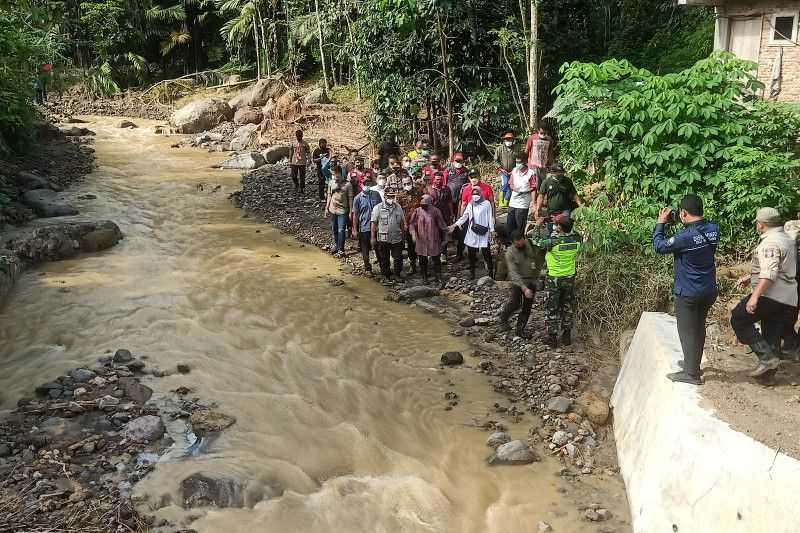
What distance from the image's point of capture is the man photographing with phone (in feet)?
15.9

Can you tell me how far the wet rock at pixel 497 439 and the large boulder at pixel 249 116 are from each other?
63.3 feet

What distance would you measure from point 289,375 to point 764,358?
4.71 metres

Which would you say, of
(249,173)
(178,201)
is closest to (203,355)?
(178,201)

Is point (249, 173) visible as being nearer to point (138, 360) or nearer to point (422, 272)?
point (422, 272)

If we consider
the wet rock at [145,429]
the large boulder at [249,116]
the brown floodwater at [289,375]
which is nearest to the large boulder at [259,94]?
the large boulder at [249,116]

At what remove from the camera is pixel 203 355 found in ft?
25.8

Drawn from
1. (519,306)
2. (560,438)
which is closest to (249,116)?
(519,306)

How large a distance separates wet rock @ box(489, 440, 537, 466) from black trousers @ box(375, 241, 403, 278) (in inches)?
178

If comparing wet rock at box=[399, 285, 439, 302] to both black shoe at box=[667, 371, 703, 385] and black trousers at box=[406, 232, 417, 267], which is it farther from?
black shoe at box=[667, 371, 703, 385]

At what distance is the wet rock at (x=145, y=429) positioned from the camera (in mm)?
6051

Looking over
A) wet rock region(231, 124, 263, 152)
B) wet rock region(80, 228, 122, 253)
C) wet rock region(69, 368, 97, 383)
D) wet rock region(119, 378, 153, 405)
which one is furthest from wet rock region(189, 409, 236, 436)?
wet rock region(231, 124, 263, 152)

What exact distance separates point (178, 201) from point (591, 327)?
34.8 ft

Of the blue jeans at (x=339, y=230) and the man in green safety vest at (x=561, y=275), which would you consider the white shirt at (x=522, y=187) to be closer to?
the man in green safety vest at (x=561, y=275)

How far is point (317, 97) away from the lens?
23.6 meters
